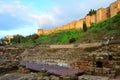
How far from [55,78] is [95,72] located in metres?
1.50

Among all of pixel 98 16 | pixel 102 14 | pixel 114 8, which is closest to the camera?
pixel 114 8

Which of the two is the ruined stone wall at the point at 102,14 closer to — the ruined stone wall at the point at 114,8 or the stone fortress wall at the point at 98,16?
the stone fortress wall at the point at 98,16

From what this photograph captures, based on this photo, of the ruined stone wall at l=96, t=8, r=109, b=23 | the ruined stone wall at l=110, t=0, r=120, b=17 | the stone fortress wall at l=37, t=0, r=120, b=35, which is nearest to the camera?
the ruined stone wall at l=110, t=0, r=120, b=17

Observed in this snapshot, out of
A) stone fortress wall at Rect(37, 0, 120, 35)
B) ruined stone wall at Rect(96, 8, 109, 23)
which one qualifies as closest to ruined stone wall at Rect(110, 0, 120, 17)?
stone fortress wall at Rect(37, 0, 120, 35)

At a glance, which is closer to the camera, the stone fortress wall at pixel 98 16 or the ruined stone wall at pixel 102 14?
the stone fortress wall at pixel 98 16

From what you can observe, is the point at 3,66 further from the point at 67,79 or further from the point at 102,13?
the point at 102,13

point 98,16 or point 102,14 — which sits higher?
point 102,14

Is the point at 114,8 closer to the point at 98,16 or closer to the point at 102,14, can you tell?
the point at 102,14

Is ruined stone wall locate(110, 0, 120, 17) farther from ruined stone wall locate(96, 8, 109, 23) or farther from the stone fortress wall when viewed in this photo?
ruined stone wall locate(96, 8, 109, 23)

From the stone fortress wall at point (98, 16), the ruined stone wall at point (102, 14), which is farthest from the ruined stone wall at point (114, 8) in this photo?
the ruined stone wall at point (102, 14)

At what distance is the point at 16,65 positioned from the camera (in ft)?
58.6

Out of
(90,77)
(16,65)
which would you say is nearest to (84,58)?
(90,77)

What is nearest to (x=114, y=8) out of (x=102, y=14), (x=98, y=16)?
(x=102, y=14)

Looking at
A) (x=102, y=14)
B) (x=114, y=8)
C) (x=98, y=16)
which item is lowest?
(x=98, y=16)
